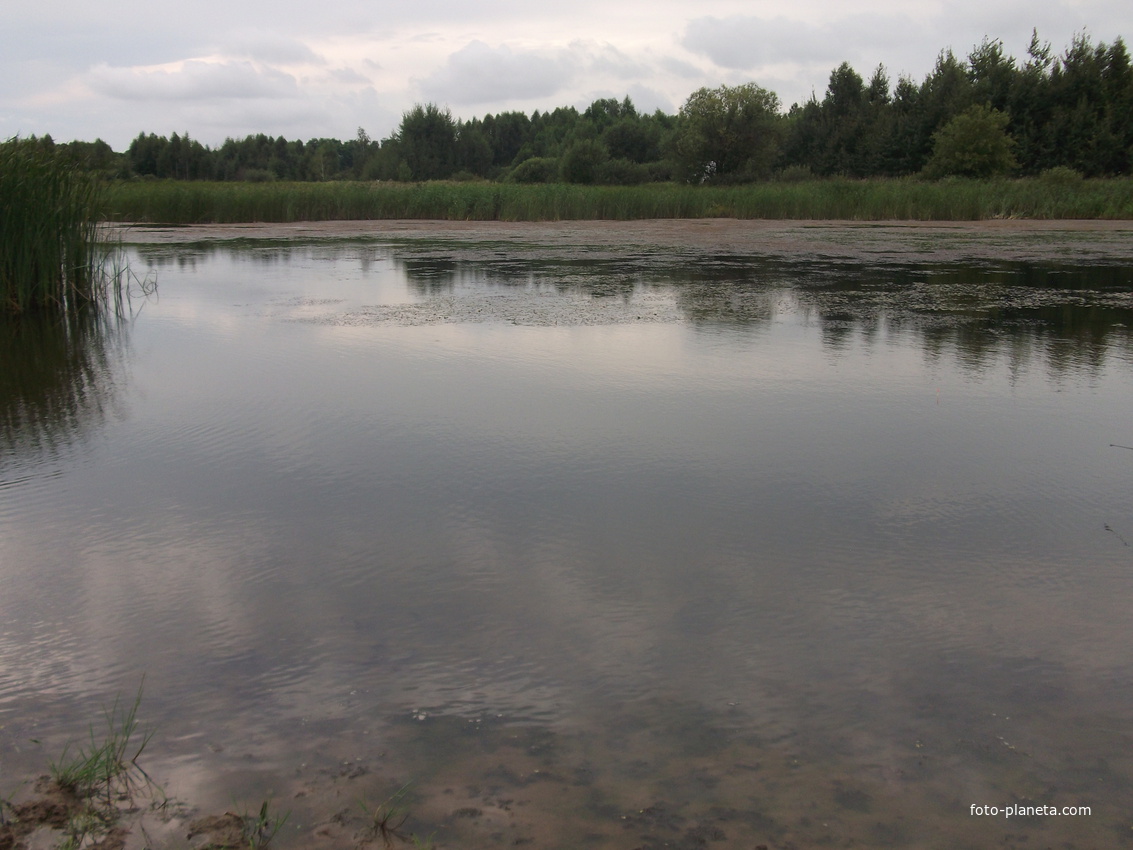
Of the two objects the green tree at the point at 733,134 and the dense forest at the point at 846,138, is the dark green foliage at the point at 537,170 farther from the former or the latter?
the green tree at the point at 733,134

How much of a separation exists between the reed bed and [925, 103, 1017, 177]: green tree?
28871 mm

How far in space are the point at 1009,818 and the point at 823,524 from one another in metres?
1.32

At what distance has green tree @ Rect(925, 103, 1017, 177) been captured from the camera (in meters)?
29.9

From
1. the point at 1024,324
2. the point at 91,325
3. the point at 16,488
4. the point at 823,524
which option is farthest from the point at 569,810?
the point at 91,325

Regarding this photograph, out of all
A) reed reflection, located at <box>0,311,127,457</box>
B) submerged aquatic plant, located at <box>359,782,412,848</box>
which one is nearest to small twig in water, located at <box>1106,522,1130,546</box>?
submerged aquatic plant, located at <box>359,782,412,848</box>

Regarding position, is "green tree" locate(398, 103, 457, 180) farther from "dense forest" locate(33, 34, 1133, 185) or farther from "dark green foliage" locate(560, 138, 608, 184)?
"dark green foliage" locate(560, 138, 608, 184)

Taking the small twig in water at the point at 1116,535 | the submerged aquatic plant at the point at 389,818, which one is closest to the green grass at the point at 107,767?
the submerged aquatic plant at the point at 389,818

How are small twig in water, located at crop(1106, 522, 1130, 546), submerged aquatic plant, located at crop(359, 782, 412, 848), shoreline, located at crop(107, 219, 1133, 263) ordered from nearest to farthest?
submerged aquatic plant, located at crop(359, 782, 412, 848), small twig in water, located at crop(1106, 522, 1130, 546), shoreline, located at crop(107, 219, 1133, 263)

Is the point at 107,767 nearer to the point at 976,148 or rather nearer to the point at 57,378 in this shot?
the point at 57,378

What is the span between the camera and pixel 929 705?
1857 millimetres

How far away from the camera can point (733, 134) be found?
41781mm

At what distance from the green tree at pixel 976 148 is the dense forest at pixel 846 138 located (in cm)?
4

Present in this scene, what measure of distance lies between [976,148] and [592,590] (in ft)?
107

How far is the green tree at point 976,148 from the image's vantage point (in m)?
29.9
